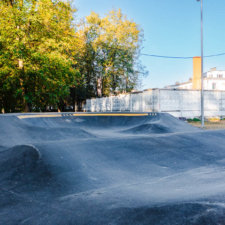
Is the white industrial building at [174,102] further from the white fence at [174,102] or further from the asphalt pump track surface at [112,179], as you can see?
the asphalt pump track surface at [112,179]

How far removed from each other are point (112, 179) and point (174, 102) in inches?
718

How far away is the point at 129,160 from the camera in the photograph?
4.22 metres

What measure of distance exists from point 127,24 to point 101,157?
32.8 meters

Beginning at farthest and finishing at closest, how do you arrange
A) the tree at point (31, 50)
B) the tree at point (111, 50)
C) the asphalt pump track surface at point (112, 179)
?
the tree at point (111, 50) < the tree at point (31, 50) < the asphalt pump track surface at point (112, 179)

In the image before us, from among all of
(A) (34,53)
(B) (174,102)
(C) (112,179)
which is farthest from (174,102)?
(C) (112,179)

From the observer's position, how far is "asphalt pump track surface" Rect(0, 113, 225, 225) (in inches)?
79.0

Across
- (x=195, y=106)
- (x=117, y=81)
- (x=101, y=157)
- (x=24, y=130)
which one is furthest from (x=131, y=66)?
(x=101, y=157)

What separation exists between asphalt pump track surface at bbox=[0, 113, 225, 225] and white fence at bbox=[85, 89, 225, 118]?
14.1m

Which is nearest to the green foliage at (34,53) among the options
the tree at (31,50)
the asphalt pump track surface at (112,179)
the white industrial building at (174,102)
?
the tree at (31,50)

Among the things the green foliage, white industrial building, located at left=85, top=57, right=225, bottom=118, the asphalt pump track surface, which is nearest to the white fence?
white industrial building, located at left=85, top=57, right=225, bottom=118

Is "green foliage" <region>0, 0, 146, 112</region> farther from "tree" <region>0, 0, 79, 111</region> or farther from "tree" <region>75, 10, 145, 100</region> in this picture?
"tree" <region>75, 10, 145, 100</region>

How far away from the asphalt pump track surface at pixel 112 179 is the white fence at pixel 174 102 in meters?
14.1

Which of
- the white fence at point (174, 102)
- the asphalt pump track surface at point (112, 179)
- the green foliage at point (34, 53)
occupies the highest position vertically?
the green foliage at point (34, 53)

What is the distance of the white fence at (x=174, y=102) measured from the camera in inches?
798
